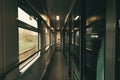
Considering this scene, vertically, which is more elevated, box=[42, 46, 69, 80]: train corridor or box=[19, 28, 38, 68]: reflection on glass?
box=[19, 28, 38, 68]: reflection on glass

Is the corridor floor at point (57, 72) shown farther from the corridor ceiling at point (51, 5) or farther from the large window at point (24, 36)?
the corridor ceiling at point (51, 5)

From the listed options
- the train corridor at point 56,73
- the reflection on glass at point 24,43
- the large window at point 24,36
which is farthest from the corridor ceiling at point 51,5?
the train corridor at point 56,73

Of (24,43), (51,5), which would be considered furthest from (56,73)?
(24,43)

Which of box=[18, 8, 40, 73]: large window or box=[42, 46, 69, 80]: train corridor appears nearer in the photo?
box=[18, 8, 40, 73]: large window

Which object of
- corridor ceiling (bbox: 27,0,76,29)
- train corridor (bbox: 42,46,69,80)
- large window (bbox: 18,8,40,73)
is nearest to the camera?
large window (bbox: 18,8,40,73)

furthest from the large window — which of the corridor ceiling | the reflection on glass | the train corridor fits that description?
the train corridor

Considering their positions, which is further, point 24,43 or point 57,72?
point 57,72

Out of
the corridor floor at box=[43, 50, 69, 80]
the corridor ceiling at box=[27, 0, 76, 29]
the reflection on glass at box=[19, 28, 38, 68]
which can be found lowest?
the corridor floor at box=[43, 50, 69, 80]

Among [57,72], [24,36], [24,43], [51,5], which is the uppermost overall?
[51,5]

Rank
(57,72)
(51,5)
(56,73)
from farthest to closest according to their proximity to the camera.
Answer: (57,72) < (56,73) < (51,5)

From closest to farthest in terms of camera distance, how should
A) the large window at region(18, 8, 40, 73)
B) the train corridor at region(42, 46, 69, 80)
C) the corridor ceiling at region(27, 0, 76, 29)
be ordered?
the large window at region(18, 8, 40, 73)
the corridor ceiling at region(27, 0, 76, 29)
the train corridor at region(42, 46, 69, 80)

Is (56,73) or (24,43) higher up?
(24,43)

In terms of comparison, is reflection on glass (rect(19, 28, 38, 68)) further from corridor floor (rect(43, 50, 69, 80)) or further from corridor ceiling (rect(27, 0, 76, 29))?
corridor floor (rect(43, 50, 69, 80))

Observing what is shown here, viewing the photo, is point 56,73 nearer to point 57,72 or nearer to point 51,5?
point 57,72
